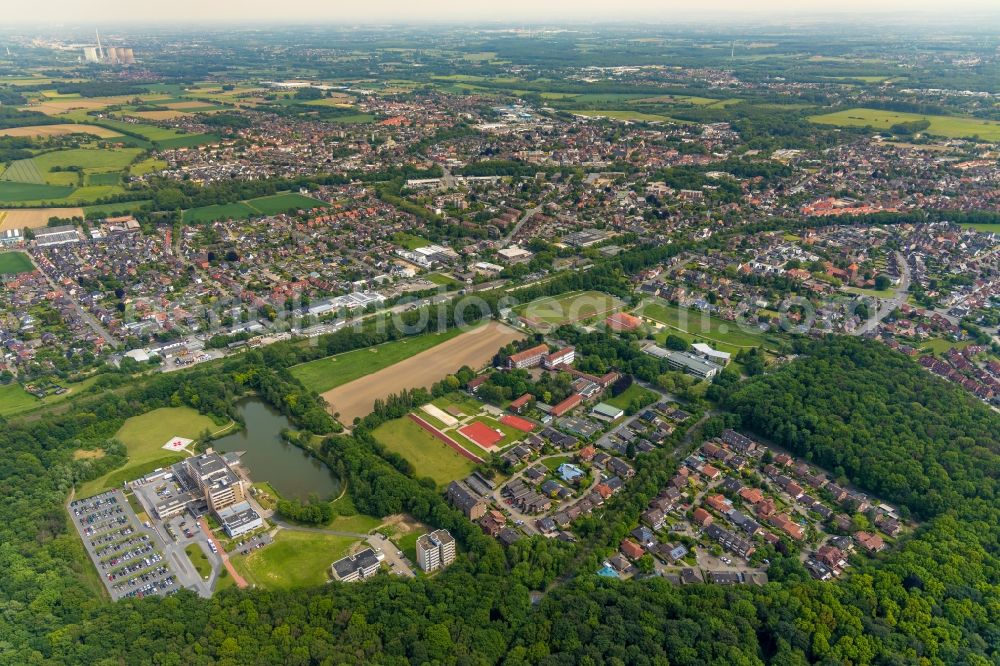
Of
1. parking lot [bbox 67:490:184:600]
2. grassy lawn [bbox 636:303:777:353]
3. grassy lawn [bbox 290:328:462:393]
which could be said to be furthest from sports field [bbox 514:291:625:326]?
parking lot [bbox 67:490:184:600]

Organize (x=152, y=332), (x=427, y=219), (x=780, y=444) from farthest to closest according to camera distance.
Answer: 1. (x=427, y=219)
2. (x=152, y=332)
3. (x=780, y=444)

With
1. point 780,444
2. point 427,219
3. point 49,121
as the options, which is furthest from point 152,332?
point 49,121

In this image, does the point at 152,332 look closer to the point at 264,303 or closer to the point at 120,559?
the point at 264,303

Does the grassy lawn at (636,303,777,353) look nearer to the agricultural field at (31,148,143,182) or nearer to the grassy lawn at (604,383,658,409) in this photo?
the grassy lawn at (604,383,658,409)

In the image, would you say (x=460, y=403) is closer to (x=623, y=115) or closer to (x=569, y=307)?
(x=569, y=307)

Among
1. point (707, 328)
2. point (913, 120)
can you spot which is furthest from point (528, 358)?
point (913, 120)

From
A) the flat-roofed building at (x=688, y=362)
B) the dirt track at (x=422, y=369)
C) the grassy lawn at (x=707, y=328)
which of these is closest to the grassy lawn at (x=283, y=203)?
the dirt track at (x=422, y=369)
